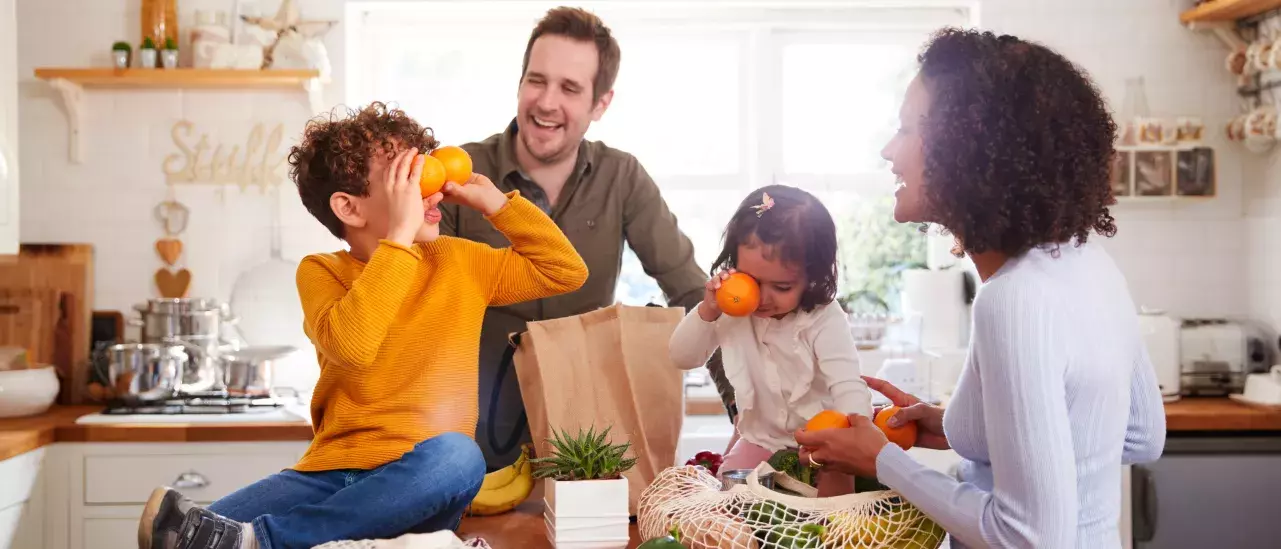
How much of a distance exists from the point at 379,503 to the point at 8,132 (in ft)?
8.00

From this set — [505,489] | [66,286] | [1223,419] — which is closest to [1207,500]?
[1223,419]

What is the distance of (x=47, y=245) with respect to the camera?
3.79 m

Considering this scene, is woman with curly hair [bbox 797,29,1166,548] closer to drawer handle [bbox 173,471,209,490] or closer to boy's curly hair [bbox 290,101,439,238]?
boy's curly hair [bbox 290,101,439,238]

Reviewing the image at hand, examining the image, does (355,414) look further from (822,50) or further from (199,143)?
(822,50)

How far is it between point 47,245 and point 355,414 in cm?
255

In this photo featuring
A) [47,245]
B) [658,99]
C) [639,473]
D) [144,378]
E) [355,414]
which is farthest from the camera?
[658,99]

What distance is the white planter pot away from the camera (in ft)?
5.26

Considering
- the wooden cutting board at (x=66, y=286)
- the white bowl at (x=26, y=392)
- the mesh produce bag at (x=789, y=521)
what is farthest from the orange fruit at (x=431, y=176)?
the wooden cutting board at (x=66, y=286)

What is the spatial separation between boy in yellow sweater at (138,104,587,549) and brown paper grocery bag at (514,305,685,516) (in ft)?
0.34

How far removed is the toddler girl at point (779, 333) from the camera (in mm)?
1936

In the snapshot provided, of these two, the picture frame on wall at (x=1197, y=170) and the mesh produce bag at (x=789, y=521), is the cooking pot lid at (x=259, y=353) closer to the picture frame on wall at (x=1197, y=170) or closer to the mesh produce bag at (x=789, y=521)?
the mesh produce bag at (x=789, y=521)

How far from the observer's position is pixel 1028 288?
1.29 m

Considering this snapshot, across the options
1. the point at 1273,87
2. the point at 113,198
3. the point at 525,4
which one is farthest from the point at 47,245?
the point at 1273,87

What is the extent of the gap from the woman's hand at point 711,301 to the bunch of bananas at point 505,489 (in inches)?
15.0
